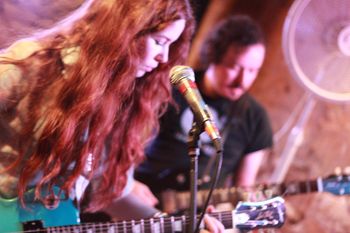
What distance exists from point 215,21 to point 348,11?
815 millimetres

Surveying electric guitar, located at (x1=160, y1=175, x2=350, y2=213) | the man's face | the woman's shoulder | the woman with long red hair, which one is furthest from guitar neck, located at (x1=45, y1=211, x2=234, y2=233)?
the man's face

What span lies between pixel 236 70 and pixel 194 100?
991mm

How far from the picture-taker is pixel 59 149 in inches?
→ 61.5

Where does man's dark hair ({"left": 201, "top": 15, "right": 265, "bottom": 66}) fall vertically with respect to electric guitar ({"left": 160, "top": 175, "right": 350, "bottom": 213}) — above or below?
above

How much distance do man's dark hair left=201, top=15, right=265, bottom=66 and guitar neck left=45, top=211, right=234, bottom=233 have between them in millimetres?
831

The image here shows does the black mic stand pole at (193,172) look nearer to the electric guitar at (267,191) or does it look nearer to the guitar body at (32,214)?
the guitar body at (32,214)

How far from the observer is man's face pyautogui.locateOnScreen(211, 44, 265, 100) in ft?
7.23

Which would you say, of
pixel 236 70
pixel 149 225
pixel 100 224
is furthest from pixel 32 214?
pixel 236 70

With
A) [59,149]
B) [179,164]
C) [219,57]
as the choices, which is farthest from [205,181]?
[59,149]

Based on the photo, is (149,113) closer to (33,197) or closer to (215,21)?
(33,197)

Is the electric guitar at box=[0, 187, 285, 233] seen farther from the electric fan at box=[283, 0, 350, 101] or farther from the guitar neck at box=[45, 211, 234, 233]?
the electric fan at box=[283, 0, 350, 101]

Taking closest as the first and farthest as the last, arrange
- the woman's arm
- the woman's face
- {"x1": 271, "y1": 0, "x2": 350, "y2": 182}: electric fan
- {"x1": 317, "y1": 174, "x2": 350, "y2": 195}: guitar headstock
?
the woman's arm, the woman's face, {"x1": 271, "y1": 0, "x2": 350, "y2": 182}: electric fan, {"x1": 317, "y1": 174, "x2": 350, "y2": 195}: guitar headstock

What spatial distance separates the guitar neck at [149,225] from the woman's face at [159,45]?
0.46m

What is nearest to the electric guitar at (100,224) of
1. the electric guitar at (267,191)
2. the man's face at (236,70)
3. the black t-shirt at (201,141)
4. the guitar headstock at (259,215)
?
the guitar headstock at (259,215)
